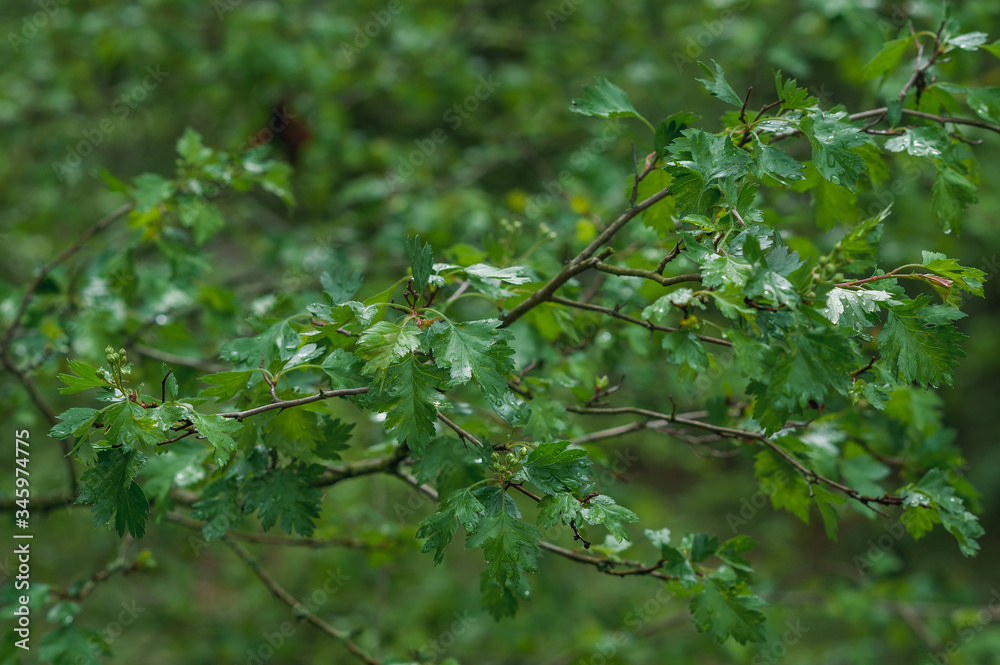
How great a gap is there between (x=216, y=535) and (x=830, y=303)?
1487 mm

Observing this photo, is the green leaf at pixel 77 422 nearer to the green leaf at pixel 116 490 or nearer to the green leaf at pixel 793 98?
the green leaf at pixel 116 490

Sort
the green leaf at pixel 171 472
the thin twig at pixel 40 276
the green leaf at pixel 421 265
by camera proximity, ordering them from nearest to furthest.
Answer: the green leaf at pixel 421 265
the green leaf at pixel 171 472
the thin twig at pixel 40 276

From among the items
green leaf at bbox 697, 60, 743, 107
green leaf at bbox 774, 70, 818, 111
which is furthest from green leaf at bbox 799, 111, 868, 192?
green leaf at bbox 697, 60, 743, 107

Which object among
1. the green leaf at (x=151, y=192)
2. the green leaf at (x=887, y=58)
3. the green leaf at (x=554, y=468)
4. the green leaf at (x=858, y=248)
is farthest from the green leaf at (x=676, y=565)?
the green leaf at (x=151, y=192)

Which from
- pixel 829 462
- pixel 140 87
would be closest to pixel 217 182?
pixel 829 462

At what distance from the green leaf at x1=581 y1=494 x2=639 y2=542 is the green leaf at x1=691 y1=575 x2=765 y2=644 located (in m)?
0.39

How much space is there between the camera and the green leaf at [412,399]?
136 centimetres

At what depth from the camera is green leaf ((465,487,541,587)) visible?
4.47 feet

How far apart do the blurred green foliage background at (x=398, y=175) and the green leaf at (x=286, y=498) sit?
155 centimetres

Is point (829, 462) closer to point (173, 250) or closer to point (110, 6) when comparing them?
point (173, 250)

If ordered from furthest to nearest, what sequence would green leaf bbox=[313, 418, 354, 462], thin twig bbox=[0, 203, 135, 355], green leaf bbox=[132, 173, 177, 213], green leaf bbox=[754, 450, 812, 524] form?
1. thin twig bbox=[0, 203, 135, 355]
2. green leaf bbox=[132, 173, 177, 213]
3. green leaf bbox=[754, 450, 812, 524]
4. green leaf bbox=[313, 418, 354, 462]

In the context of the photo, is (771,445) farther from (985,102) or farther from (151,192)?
(151,192)

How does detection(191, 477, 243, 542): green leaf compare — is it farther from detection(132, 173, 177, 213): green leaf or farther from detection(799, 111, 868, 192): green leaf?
detection(799, 111, 868, 192): green leaf

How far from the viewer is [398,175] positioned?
433 cm
